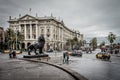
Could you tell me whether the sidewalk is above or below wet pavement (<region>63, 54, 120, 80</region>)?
above

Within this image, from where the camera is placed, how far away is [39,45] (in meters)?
23.8

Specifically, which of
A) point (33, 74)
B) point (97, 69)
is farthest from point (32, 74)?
point (97, 69)

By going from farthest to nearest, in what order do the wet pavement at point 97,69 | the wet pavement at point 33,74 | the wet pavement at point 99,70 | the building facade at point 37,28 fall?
the building facade at point 37,28, the wet pavement at point 97,69, the wet pavement at point 99,70, the wet pavement at point 33,74

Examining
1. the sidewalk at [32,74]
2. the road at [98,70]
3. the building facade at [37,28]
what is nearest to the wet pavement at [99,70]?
the road at [98,70]

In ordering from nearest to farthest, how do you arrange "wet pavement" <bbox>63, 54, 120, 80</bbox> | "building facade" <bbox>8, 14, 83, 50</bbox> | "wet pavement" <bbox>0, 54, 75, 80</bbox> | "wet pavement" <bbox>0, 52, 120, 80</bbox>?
1. "wet pavement" <bbox>0, 54, 75, 80</bbox>
2. "wet pavement" <bbox>63, 54, 120, 80</bbox>
3. "wet pavement" <bbox>0, 52, 120, 80</bbox>
4. "building facade" <bbox>8, 14, 83, 50</bbox>

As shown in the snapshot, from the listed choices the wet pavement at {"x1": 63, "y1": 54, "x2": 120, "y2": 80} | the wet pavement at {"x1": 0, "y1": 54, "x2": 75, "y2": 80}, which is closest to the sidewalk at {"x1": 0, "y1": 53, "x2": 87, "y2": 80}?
the wet pavement at {"x1": 0, "y1": 54, "x2": 75, "y2": 80}

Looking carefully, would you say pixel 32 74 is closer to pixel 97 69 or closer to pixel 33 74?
pixel 33 74

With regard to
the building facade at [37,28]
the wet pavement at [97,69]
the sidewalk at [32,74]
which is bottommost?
the wet pavement at [97,69]

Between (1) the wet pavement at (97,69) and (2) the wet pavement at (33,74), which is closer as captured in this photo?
(2) the wet pavement at (33,74)

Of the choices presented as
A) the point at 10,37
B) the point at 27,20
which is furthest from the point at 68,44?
the point at 10,37

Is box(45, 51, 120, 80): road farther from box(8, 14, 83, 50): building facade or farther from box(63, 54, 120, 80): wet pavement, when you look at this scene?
box(8, 14, 83, 50): building facade

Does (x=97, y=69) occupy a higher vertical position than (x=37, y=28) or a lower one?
→ lower

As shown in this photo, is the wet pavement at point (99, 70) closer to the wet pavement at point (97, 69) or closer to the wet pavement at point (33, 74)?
the wet pavement at point (97, 69)

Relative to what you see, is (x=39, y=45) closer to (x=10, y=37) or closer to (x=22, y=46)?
(x=10, y=37)
